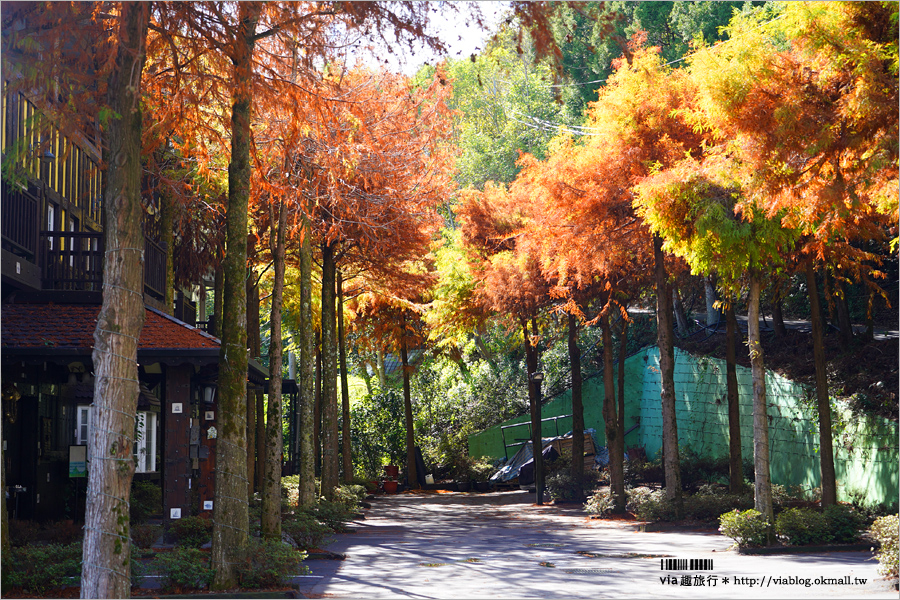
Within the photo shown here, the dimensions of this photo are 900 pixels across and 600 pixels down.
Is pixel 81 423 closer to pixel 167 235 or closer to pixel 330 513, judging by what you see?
pixel 167 235

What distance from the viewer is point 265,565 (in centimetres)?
917

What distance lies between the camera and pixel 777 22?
370 inches

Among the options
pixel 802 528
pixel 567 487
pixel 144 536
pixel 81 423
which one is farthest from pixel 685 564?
pixel 81 423

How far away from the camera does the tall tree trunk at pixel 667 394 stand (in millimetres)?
16812

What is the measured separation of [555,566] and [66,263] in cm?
978

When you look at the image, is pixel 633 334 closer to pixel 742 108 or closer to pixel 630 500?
pixel 630 500

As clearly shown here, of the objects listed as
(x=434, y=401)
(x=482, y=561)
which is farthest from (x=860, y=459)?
(x=434, y=401)

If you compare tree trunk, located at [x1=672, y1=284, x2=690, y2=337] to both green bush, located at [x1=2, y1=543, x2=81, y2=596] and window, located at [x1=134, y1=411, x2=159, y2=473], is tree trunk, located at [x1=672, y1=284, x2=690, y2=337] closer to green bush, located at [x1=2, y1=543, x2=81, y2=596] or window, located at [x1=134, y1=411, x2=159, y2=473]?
window, located at [x1=134, y1=411, x2=159, y2=473]

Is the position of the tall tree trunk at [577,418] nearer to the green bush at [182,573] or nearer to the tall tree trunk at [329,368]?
the tall tree trunk at [329,368]

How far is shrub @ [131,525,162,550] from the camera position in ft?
39.9

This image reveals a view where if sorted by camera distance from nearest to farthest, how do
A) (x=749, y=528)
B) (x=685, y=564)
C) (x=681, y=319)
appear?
(x=685, y=564) < (x=749, y=528) < (x=681, y=319)

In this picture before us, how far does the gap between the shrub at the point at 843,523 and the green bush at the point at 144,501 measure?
11.3 m

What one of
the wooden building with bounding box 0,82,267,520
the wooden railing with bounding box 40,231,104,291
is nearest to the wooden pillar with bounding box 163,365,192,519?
the wooden building with bounding box 0,82,267,520

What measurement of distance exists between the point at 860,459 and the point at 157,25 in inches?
562
